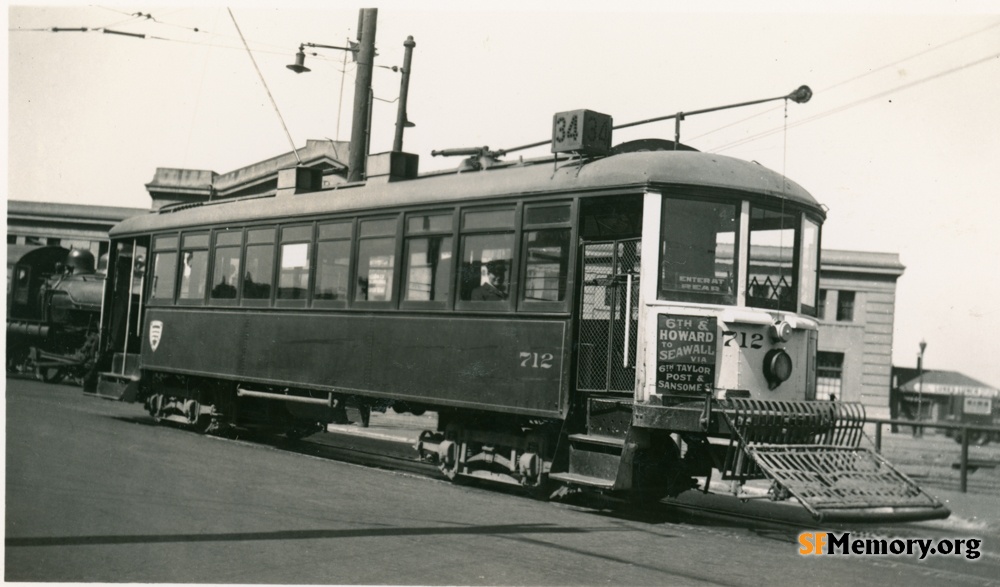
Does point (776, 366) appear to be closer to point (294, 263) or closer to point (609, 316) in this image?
point (609, 316)

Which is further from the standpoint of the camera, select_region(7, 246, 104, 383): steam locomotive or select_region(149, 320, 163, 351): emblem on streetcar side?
select_region(7, 246, 104, 383): steam locomotive

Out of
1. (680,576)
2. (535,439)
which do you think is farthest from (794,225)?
(680,576)

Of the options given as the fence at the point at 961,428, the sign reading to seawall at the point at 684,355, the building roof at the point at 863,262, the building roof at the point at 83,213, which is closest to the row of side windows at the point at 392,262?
the sign reading to seawall at the point at 684,355

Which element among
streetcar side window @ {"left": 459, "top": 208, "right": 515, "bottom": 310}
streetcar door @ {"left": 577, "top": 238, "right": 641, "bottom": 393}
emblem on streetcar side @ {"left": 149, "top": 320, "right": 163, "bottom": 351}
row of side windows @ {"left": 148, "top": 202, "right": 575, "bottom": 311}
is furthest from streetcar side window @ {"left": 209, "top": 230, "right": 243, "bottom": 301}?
streetcar door @ {"left": 577, "top": 238, "right": 641, "bottom": 393}

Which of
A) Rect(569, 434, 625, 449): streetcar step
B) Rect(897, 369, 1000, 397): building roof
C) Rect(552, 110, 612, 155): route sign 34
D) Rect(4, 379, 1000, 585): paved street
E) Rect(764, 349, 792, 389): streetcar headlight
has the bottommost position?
Rect(4, 379, 1000, 585): paved street

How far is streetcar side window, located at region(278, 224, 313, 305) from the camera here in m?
12.3

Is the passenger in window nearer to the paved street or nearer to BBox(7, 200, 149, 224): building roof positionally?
the paved street

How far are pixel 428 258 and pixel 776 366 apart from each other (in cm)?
376

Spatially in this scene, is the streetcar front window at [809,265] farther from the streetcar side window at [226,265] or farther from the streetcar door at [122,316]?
the streetcar door at [122,316]

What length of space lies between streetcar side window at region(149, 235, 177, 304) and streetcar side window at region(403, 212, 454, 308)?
5345 millimetres

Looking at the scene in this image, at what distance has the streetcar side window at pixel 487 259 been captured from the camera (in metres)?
9.88

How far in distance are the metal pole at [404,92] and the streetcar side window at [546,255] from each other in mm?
8442

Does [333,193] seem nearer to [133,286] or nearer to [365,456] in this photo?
[365,456]

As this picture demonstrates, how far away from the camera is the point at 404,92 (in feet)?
58.7
